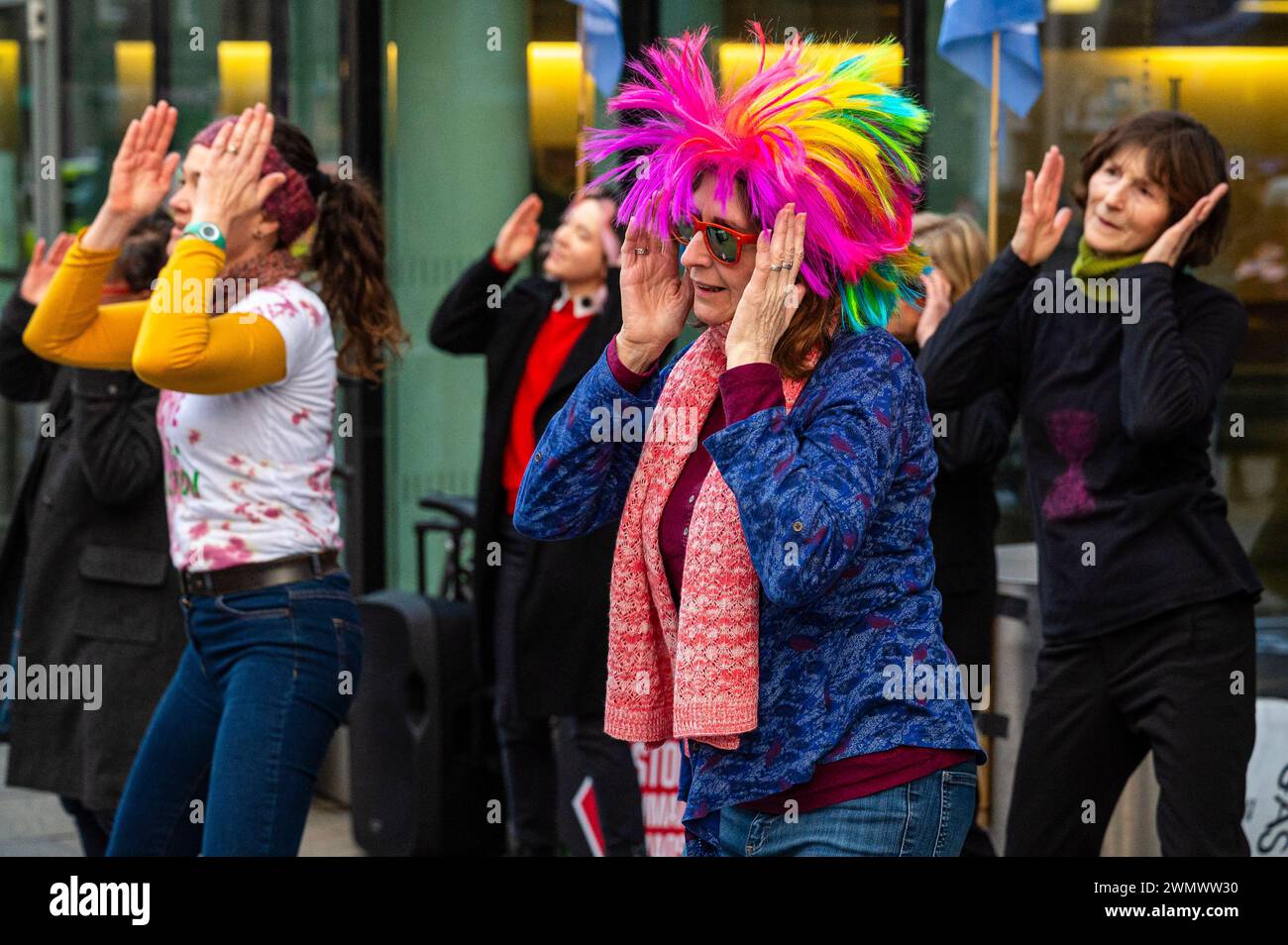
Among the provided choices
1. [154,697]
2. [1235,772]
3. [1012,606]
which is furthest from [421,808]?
[1235,772]

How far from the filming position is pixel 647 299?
304cm

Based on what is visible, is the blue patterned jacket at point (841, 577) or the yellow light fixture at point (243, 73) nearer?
the blue patterned jacket at point (841, 577)

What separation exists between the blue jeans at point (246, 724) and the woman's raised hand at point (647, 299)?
3.80ft

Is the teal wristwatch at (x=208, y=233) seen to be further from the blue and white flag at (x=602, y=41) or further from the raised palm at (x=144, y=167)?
the blue and white flag at (x=602, y=41)

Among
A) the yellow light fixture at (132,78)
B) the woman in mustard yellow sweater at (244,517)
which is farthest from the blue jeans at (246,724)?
the yellow light fixture at (132,78)

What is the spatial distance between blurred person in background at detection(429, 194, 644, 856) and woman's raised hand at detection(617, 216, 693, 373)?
255cm

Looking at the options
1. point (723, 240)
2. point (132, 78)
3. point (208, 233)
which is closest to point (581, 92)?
point (132, 78)

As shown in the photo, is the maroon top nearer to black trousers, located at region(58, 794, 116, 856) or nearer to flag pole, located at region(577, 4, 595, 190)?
black trousers, located at region(58, 794, 116, 856)

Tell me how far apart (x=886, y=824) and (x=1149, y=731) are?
5.08ft

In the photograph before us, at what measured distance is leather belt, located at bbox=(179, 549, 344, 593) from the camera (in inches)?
152

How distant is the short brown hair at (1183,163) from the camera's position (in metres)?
4.26

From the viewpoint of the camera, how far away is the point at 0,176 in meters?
9.02

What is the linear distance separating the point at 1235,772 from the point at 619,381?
184 centimetres
